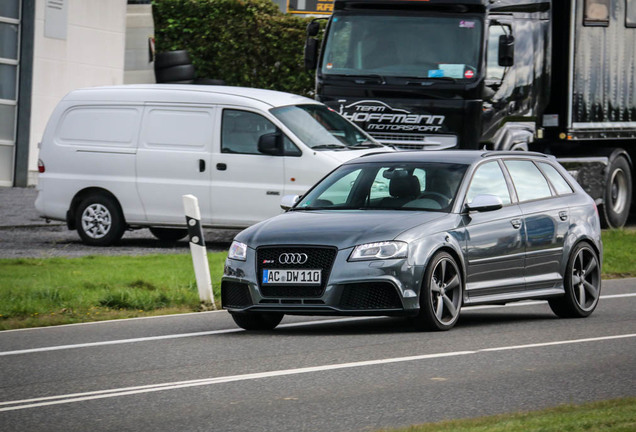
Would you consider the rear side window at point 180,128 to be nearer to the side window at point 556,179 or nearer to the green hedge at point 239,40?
the side window at point 556,179

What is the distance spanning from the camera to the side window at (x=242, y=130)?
63.2ft

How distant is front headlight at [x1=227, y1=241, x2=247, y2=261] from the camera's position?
37.3 feet

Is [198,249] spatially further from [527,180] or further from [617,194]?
[617,194]

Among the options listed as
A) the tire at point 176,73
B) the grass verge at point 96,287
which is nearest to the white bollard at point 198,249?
the grass verge at point 96,287

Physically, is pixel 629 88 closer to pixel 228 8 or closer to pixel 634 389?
pixel 228 8

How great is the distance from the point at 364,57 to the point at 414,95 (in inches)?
35.4

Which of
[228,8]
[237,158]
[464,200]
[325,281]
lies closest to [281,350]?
[325,281]

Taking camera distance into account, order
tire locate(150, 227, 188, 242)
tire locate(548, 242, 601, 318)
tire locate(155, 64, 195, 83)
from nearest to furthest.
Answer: tire locate(548, 242, 601, 318), tire locate(150, 227, 188, 242), tire locate(155, 64, 195, 83)

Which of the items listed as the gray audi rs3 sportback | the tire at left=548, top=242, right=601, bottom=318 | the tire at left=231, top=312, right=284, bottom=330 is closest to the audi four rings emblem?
the gray audi rs3 sportback

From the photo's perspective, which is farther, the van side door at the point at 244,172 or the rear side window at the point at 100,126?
the rear side window at the point at 100,126

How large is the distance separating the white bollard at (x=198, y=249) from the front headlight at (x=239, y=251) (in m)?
2.17

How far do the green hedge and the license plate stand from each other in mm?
20442

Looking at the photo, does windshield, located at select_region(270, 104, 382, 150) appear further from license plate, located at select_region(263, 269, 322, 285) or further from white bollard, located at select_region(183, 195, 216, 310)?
license plate, located at select_region(263, 269, 322, 285)

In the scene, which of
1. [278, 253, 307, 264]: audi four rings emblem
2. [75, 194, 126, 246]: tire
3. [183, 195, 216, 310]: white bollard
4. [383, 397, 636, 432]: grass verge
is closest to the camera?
[383, 397, 636, 432]: grass verge
